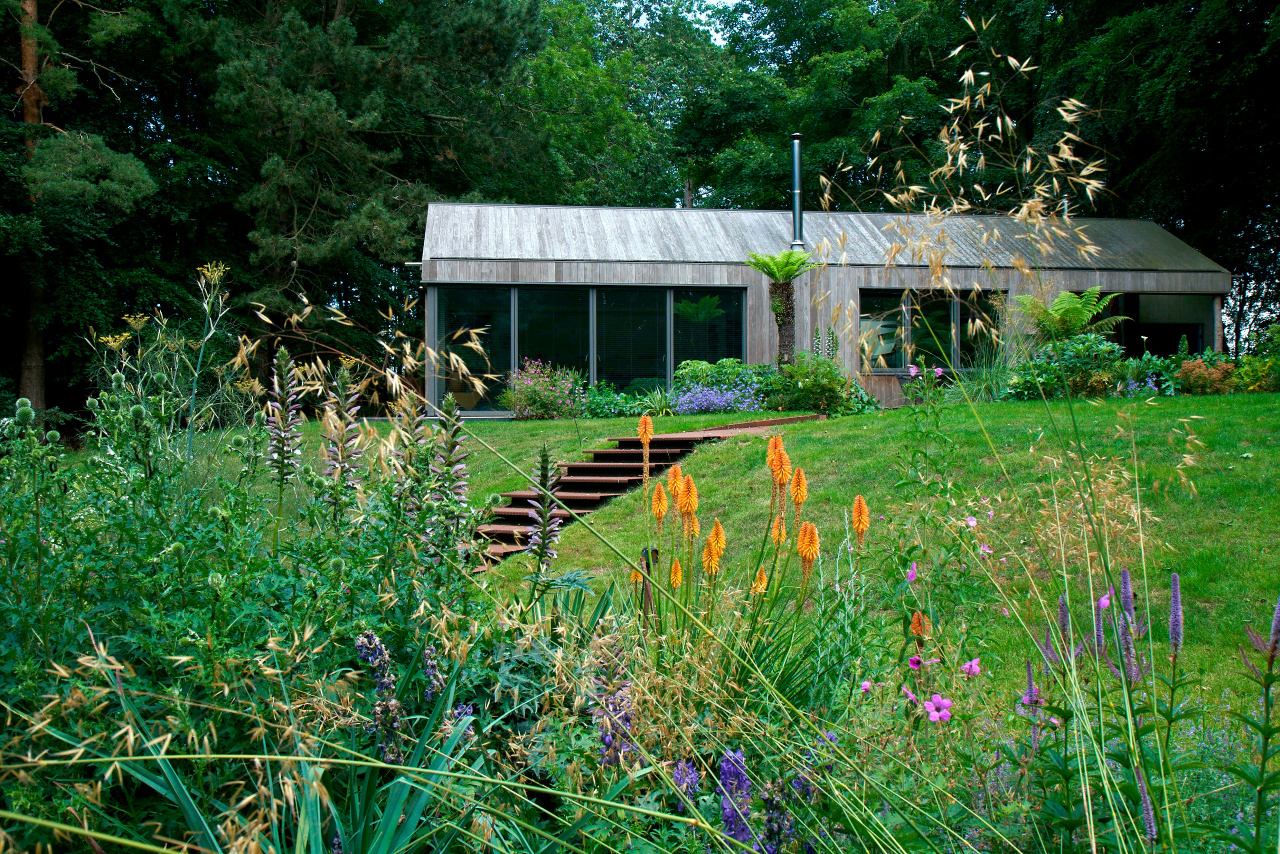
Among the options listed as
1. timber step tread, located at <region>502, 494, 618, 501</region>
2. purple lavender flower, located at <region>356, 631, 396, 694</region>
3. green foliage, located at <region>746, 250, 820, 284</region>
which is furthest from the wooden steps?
purple lavender flower, located at <region>356, 631, 396, 694</region>

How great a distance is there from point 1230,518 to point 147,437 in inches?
255

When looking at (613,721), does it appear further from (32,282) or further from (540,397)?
(32,282)

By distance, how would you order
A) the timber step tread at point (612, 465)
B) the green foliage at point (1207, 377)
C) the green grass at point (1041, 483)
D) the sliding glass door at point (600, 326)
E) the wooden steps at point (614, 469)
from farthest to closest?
the sliding glass door at point (600, 326) → the green foliage at point (1207, 377) → the timber step tread at point (612, 465) → the wooden steps at point (614, 469) → the green grass at point (1041, 483)

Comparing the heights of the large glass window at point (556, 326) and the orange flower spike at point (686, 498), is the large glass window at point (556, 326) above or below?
above

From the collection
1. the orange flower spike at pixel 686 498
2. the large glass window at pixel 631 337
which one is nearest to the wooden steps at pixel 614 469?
the large glass window at pixel 631 337

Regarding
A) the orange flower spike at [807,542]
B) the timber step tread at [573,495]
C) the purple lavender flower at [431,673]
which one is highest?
the orange flower spike at [807,542]

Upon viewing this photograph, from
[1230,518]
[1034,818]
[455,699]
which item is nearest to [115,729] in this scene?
[455,699]

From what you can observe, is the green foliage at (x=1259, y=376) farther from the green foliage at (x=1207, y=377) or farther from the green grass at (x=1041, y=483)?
the green grass at (x=1041, y=483)

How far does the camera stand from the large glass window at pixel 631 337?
617 inches

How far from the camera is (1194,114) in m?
17.1

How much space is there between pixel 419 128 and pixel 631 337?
9925mm

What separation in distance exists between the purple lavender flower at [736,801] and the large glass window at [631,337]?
13832 mm

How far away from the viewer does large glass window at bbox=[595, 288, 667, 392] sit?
51.4ft

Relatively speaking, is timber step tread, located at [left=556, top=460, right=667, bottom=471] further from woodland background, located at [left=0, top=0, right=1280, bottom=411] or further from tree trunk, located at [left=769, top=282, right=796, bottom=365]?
woodland background, located at [left=0, top=0, right=1280, bottom=411]
